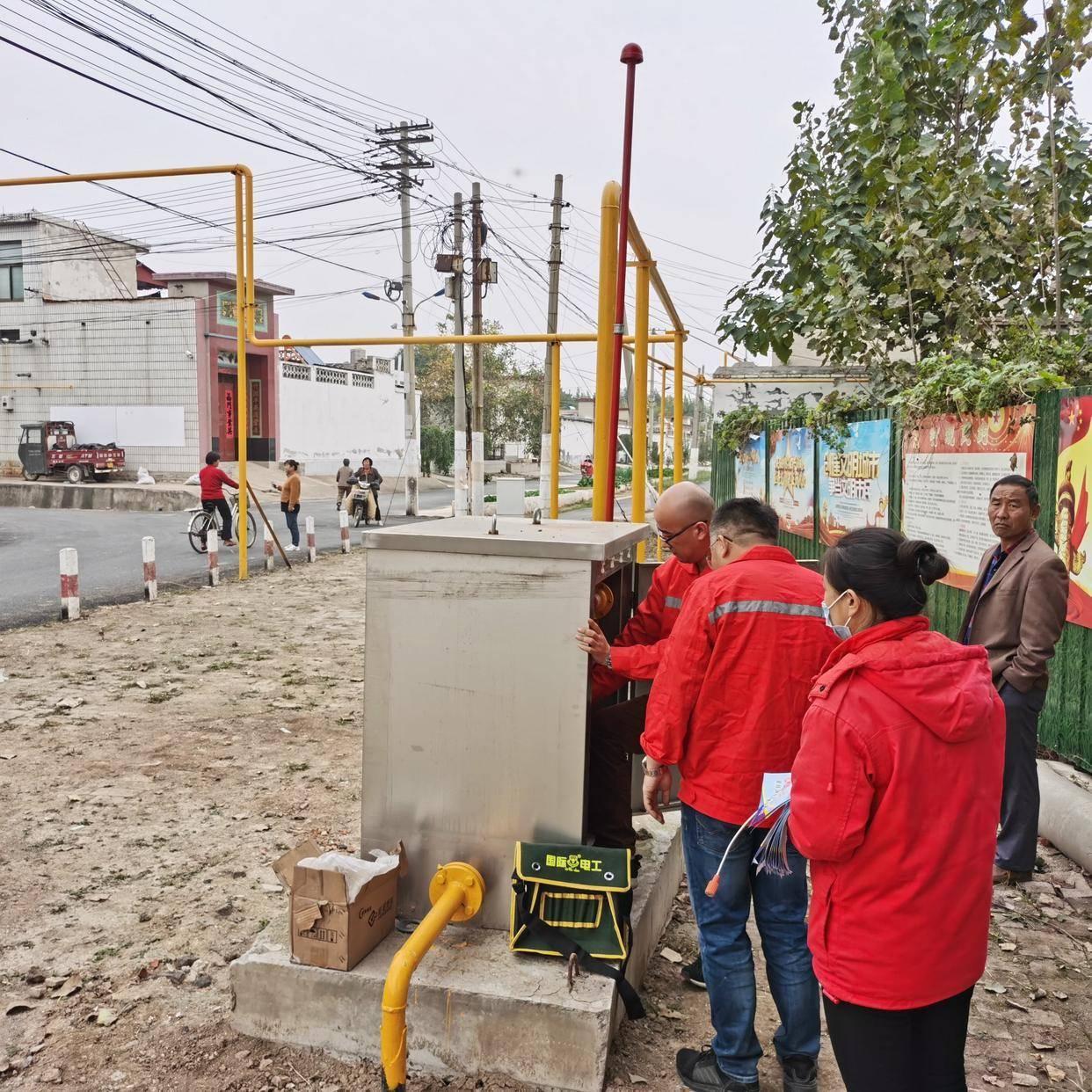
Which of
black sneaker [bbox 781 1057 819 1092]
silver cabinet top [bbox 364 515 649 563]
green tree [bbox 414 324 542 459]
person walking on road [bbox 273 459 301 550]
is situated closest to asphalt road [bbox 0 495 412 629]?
person walking on road [bbox 273 459 301 550]

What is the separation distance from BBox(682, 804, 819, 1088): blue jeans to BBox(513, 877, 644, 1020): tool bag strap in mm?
276

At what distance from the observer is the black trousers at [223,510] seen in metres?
15.7

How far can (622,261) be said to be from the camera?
3779 mm

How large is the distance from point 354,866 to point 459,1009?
0.52 meters

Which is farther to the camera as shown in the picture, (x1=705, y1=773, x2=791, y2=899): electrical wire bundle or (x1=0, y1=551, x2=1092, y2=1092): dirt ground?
(x1=0, y1=551, x2=1092, y2=1092): dirt ground

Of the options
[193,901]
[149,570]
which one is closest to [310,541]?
[149,570]

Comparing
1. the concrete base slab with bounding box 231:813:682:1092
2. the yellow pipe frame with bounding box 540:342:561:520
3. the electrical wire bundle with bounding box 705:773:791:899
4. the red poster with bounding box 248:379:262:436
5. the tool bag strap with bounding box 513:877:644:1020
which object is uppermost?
the red poster with bounding box 248:379:262:436

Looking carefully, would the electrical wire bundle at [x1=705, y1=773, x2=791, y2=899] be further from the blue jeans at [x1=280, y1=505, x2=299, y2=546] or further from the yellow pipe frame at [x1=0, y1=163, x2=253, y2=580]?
the blue jeans at [x1=280, y1=505, x2=299, y2=546]

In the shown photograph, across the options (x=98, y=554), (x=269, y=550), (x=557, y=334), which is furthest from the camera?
(x=98, y=554)

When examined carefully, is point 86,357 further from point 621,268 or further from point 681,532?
point 681,532

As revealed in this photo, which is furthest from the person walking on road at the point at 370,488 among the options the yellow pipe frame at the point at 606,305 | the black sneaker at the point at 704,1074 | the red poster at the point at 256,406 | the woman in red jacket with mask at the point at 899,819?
the woman in red jacket with mask at the point at 899,819

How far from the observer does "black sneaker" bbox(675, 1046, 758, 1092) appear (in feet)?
9.00

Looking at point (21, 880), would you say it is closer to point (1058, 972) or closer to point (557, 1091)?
point (557, 1091)

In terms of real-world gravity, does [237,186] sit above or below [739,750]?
above
